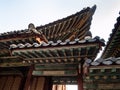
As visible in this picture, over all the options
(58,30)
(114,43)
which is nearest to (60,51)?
(58,30)

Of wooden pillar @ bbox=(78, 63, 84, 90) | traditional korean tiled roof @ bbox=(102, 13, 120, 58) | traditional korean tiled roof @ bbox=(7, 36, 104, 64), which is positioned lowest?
wooden pillar @ bbox=(78, 63, 84, 90)

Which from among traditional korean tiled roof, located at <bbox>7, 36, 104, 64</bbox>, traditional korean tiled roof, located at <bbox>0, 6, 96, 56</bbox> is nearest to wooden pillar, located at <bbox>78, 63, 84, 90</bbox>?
traditional korean tiled roof, located at <bbox>7, 36, 104, 64</bbox>

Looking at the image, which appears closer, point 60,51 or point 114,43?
point 60,51

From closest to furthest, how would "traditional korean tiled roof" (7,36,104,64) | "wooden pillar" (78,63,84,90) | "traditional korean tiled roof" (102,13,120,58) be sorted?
"traditional korean tiled roof" (7,36,104,64) → "wooden pillar" (78,63,84,90) → "traditional korean tiled roof" (102,13,120,58)

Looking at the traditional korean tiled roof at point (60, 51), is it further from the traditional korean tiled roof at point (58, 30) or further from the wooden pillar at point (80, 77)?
the traditional korean tiled roof at point (58, 30)

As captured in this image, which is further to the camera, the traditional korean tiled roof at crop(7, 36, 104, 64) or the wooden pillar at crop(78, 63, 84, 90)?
the wooden pillar at crop(78, 63, 84, 90)

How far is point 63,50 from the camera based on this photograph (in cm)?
602

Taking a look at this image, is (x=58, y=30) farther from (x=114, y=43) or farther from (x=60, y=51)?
(x=60, y=51)

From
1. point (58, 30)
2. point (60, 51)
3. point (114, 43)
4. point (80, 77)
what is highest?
point (58, 30)

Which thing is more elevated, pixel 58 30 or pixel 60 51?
pixel 58 30

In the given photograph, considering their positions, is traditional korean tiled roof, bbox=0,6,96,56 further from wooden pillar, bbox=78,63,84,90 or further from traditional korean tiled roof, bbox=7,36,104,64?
wooden pillar, bbox=78,63,84,90

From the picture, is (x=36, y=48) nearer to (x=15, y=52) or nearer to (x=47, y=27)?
(x=15, y=52)

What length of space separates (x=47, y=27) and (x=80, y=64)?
10.1 ft

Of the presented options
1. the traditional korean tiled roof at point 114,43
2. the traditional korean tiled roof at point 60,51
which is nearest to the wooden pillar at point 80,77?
→ the traditional korean tiled roof at point 60,51
